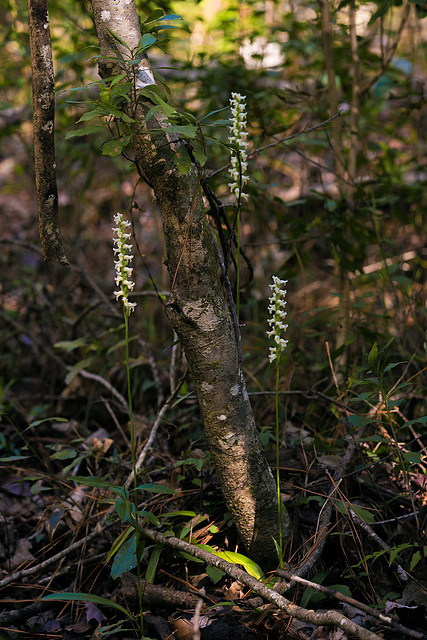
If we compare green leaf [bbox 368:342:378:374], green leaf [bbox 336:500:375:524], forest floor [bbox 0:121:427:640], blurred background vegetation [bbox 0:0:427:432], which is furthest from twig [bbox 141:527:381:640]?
blurred background vegetation [bbox 0:0:427:432]

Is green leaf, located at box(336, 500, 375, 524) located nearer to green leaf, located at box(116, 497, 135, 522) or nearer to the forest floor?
the forest floor

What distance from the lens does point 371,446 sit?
6.96 feet

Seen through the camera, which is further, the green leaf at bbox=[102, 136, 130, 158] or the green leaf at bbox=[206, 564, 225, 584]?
the green leaf at bbox=[206, 564, 225, 584]

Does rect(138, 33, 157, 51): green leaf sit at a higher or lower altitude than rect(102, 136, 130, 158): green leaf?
higher

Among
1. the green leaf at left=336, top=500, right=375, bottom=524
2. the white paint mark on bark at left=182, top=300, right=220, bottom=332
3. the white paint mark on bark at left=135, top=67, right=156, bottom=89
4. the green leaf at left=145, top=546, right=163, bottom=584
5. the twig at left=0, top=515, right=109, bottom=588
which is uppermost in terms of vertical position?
the white paint mark on bark at left=135, top=67, right=156, bottom=89

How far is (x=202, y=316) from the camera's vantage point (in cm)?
150

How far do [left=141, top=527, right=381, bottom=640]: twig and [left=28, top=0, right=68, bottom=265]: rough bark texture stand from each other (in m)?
1.01

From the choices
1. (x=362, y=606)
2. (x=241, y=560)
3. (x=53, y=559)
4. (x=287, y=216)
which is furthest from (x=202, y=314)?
(x=287, y=216)

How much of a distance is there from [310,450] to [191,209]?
3.91 feet

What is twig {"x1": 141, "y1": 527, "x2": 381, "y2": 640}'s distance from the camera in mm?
1244

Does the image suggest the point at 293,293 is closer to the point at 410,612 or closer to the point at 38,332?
the point at 38,332

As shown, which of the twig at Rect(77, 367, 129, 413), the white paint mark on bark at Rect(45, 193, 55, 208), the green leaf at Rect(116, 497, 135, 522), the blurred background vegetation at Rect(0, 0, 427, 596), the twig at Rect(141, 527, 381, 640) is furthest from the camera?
the twig at Rect(77, 367, 129, 413)

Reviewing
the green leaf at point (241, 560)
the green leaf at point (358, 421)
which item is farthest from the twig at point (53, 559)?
the green leaf at point (358, 421)

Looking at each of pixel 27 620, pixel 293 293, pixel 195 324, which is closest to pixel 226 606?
pixel 27 620
